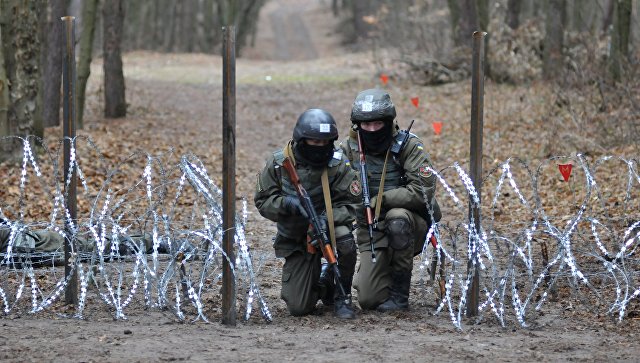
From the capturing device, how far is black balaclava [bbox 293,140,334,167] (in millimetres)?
6707

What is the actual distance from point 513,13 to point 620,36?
31.3 ft

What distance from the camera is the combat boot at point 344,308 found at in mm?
6762

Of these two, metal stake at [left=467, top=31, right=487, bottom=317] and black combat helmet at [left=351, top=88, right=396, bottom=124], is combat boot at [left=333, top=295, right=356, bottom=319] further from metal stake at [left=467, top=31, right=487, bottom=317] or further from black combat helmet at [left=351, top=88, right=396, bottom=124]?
black combat helmet at [left=351, top=88, right=396, bottom=124]

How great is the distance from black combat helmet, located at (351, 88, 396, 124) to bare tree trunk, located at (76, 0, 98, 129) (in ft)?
36.2

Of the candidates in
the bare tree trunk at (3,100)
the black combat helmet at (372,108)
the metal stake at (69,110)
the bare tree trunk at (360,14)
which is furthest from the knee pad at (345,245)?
the bare tree trunk at (360,14)

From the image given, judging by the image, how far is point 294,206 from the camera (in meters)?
6.63

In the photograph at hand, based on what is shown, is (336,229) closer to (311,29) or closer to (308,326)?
(308,326)

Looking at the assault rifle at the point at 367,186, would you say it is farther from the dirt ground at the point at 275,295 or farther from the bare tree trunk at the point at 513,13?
the bare tree trunk at the point at 513,13

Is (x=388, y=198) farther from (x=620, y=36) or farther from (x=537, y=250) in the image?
(x=620, y=36)

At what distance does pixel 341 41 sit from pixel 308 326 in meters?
50.4

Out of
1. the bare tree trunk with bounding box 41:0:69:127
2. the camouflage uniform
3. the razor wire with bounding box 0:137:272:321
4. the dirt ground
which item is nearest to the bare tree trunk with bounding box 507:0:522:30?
the dirt ground

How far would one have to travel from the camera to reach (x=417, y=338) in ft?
19.6

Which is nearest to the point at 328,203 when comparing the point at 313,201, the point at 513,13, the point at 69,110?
the point at 313,201

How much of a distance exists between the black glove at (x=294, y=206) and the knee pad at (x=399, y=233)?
798 millimetres
